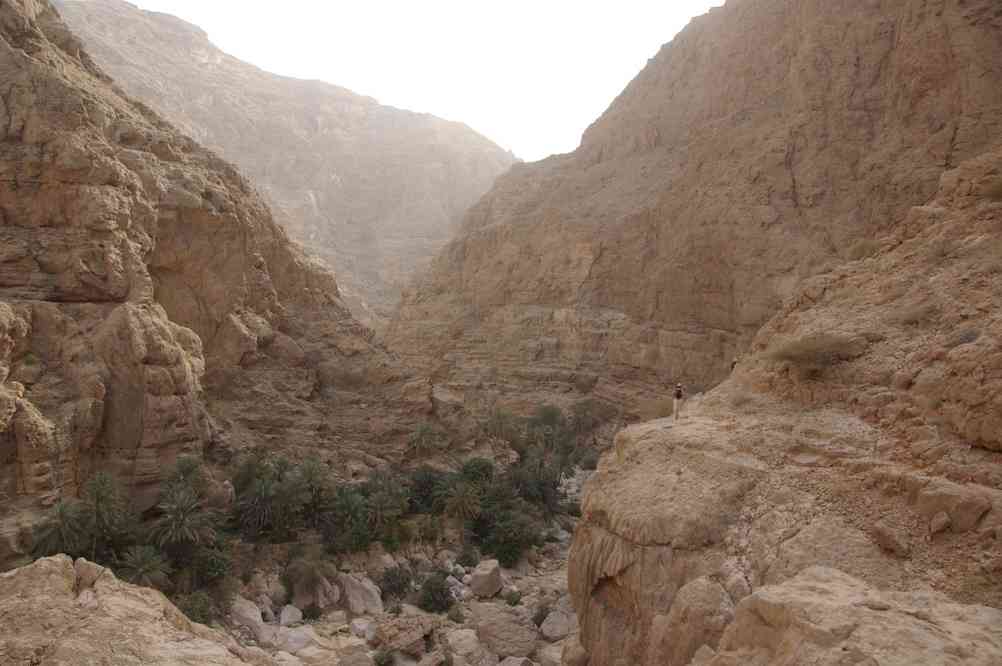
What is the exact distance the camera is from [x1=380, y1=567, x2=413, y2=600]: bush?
1914 centimetres

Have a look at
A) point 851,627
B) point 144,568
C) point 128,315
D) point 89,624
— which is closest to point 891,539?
point 851,627

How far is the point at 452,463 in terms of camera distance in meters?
25.7

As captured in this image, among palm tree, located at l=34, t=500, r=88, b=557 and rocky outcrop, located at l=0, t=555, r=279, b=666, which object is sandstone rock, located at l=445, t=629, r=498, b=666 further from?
palm tree, located at l=34, t=500, r=88, b=557

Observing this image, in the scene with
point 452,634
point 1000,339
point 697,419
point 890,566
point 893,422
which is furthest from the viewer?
point 452,634

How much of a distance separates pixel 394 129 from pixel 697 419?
95.2 m

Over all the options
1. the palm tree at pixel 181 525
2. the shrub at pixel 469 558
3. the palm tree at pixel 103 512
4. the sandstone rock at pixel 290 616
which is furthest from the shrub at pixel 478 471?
the palm tree at pixel 103 512

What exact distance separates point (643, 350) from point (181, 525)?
85.0 ft

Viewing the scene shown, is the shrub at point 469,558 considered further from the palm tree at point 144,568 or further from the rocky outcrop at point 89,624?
the rocky outcrop at point 89,624

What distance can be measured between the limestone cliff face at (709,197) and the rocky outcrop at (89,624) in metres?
28.0

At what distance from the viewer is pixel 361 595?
18.6 metres

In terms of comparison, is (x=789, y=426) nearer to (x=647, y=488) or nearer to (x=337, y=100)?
(x=647, y=488)

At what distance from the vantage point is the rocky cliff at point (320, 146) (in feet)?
245

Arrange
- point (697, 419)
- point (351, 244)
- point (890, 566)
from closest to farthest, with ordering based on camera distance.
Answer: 1. point (890, 566)
2. point (697, 419)
3. point (351, 244)

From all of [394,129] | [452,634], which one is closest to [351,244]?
[394,129]
